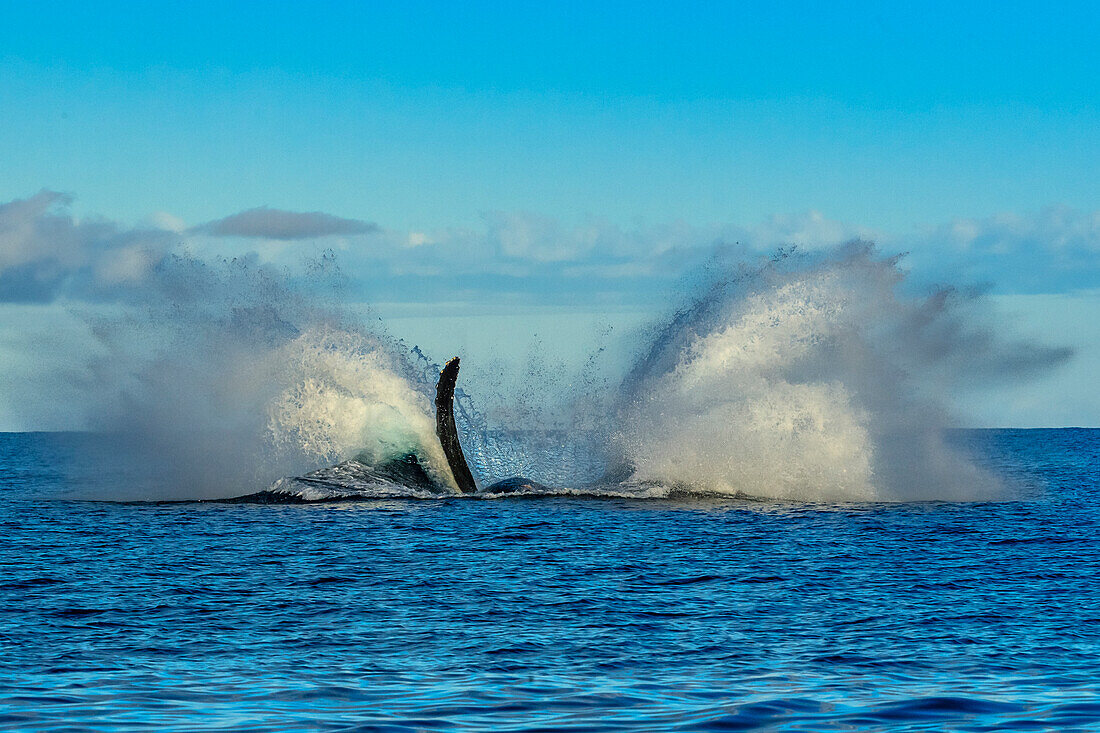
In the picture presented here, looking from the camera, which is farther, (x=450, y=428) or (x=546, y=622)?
(x=450, y=428)

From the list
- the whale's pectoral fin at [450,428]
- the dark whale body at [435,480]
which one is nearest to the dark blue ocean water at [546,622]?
the dark whale body at [435,480]

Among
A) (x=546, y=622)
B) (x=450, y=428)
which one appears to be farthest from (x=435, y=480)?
(x=546, y=622)

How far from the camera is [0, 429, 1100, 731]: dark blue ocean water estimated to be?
1325cm

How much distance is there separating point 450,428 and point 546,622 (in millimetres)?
24188

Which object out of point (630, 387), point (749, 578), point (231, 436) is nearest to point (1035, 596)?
point (749, 578)

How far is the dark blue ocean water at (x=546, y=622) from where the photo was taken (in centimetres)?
1325

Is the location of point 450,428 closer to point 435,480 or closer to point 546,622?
point 435,480

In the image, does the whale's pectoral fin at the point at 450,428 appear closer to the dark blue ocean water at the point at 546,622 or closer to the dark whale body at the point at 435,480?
the dark whale body at the point at 435,480

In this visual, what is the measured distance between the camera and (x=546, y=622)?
63.4 feet

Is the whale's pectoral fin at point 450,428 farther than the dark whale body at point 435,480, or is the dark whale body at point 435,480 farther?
the whale's pectoral fin at point 450,428

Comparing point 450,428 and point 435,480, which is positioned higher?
point 450,428

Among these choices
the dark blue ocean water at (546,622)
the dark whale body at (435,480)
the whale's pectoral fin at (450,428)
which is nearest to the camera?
the dark blue ocean water at (546,622)

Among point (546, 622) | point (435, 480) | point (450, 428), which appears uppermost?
point (450, 428)

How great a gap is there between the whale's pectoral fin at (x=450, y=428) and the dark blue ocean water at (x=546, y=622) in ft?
21.6
